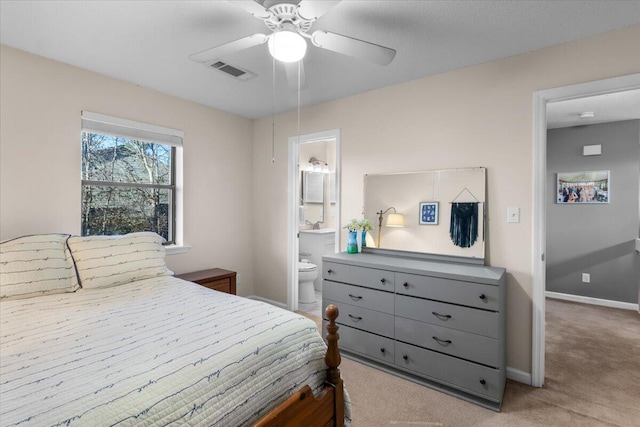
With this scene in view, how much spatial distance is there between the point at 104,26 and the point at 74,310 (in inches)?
68.4

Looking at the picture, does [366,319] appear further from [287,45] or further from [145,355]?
[287,45]

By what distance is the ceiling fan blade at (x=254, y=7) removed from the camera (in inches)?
53.4

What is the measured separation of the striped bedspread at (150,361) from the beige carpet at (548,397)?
0.95m

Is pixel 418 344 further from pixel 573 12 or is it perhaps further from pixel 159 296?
pixel 573 12

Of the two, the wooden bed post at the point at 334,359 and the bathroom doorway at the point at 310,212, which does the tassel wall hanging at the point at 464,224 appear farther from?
the wooden bed post at the point at 334,359

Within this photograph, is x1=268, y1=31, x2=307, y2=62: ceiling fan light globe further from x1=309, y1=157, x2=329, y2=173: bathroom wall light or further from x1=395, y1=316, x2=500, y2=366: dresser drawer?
x1=309, y1=157, x2=329, y2=173: bathroom wall light

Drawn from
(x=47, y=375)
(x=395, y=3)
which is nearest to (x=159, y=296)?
(x=47, y=375)

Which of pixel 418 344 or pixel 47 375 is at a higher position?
pixel 47 375

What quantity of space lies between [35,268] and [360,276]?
222cm

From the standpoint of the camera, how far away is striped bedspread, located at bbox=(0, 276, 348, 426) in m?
0.92

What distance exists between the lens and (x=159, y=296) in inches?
77.6

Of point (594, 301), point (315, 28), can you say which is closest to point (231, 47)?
point (315, 28)

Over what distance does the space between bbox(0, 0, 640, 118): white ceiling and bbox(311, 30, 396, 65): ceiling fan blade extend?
0.94 feet

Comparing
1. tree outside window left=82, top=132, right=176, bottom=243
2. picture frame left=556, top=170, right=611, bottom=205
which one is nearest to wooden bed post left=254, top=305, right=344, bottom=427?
tree outside window left=82, top=132, right=176, bottom=243
